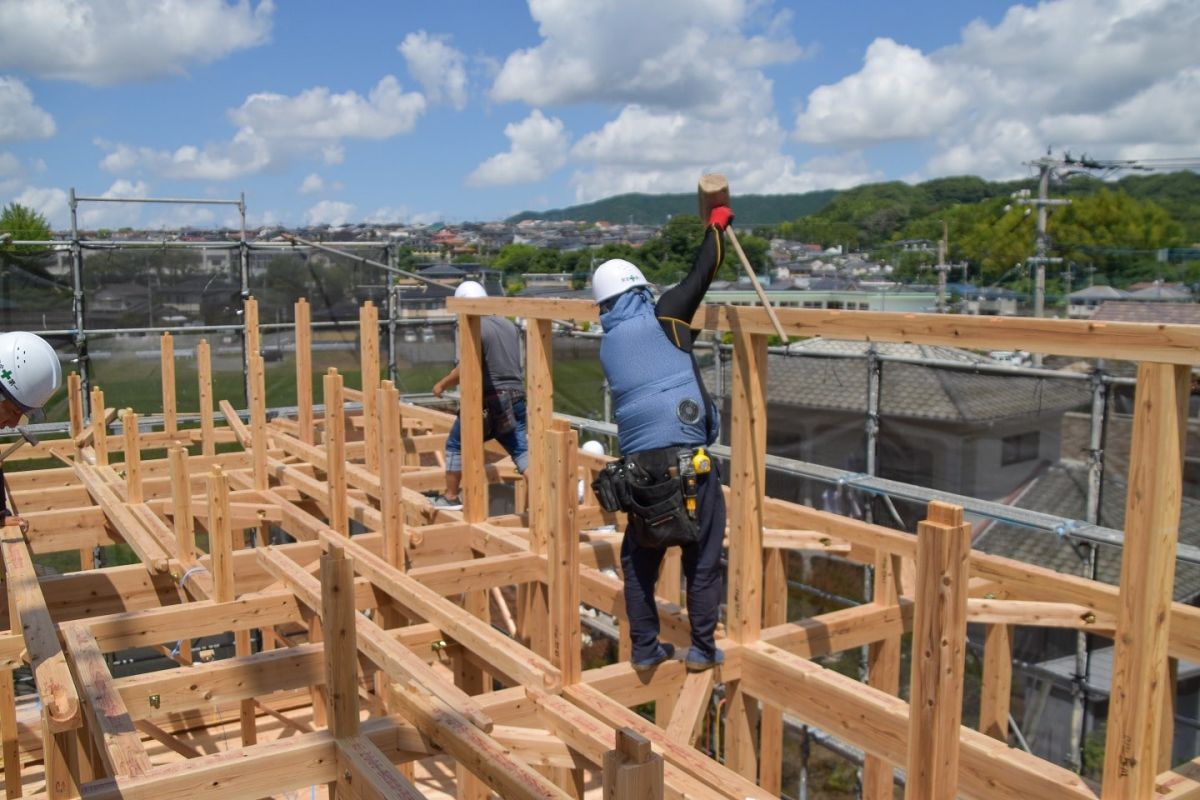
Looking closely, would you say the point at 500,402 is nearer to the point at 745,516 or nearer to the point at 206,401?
the point at 206,401

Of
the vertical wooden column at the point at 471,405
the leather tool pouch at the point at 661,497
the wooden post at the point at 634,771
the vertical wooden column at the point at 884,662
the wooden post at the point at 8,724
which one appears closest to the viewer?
the wooden post at the point at 634,771

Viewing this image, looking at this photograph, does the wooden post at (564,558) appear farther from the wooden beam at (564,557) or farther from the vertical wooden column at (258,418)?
the vertical wooden column at (258,418)

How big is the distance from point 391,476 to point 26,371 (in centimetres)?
183

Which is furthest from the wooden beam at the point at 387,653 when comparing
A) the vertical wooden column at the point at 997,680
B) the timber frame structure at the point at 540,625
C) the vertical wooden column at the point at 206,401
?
the vertical wooden column at the point at 206,401

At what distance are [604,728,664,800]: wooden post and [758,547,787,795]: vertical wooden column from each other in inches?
108

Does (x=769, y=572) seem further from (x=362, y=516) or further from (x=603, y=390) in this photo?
(x=603, y=390)

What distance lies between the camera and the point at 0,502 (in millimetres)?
4828

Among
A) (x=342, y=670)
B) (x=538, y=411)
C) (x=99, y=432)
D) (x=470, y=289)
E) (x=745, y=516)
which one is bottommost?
(x=99, y=432)

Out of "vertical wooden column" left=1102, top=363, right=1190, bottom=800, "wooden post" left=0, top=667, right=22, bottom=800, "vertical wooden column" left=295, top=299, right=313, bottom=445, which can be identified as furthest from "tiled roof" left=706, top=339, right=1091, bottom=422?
"wooden post" left=0, top=667, right=22, bottom=800

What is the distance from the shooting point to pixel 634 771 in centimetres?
210

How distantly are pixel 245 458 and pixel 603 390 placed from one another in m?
5.41

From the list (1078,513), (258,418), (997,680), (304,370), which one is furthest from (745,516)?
(1078,513)

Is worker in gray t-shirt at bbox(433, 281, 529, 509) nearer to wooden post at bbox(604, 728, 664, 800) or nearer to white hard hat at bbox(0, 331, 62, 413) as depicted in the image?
white hard hat at bbox(0, 331, 62, 413)

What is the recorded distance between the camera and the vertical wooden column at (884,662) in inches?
198
